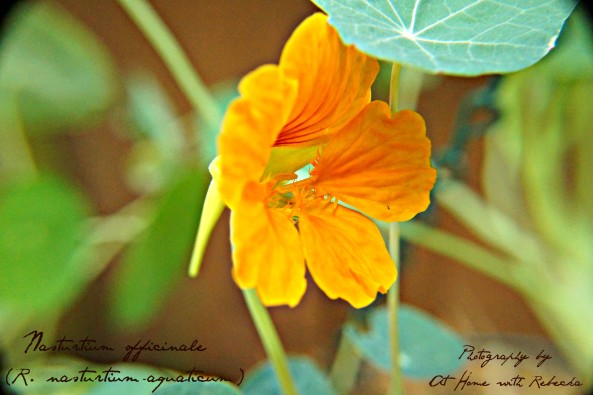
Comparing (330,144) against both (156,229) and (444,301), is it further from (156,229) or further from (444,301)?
(444,301)

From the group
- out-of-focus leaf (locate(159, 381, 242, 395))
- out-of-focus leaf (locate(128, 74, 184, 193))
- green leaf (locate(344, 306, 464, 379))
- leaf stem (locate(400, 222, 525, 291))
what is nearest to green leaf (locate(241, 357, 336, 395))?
green leaf (locate(344, 306, 464, 379))

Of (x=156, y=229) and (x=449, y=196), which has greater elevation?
(x=156, y=229)

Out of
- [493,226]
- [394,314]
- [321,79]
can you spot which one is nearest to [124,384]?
[394,314]

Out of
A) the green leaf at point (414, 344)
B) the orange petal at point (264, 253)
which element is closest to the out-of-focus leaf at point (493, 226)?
the green leaf at point (414, 344)

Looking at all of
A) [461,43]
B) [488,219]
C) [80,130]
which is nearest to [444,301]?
[488,219]

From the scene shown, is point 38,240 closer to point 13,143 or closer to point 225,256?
point 13,143

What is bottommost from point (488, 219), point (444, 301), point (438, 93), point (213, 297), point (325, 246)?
point (444, 301)

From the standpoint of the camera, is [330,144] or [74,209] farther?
[74,209]

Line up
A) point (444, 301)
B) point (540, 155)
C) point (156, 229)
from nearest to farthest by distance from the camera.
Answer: point (156, 229) → point (540, 155) → point (444, 301)
